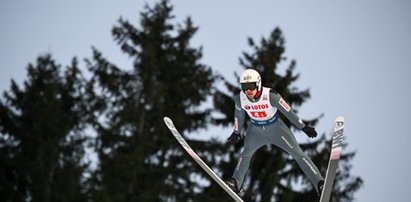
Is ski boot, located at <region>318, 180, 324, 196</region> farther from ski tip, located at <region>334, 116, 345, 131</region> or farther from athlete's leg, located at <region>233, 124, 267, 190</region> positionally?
athlete's leg, located at <region>233, 124, 267, 190</region>

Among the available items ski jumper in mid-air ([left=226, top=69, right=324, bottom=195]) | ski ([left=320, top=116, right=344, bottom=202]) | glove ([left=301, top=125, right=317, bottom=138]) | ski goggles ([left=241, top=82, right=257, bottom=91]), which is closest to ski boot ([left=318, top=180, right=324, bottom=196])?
ski jumper in mid-air ([left=226, top=69, right=324, bottom=195])

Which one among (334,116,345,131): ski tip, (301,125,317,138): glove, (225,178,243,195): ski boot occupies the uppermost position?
(225,178,243,195): ski boot

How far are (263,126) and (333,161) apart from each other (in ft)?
3.95

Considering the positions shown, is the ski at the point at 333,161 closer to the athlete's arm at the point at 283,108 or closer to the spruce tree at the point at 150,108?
the athlete's arm at the point at 283,108

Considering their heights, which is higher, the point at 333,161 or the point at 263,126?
the point at 263,126

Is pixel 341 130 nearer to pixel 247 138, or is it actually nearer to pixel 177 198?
pixel 247 138

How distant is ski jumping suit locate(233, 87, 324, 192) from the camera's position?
6258 mm

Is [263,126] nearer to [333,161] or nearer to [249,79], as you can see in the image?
[249,79]

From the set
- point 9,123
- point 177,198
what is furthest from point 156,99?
point 9,123

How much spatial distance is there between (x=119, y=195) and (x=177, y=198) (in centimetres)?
239

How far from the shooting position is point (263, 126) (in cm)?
653

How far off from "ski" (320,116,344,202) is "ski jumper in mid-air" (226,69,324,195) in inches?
12.1

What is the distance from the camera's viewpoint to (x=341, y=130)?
613 centimetres

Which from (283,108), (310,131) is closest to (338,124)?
(310,131)
